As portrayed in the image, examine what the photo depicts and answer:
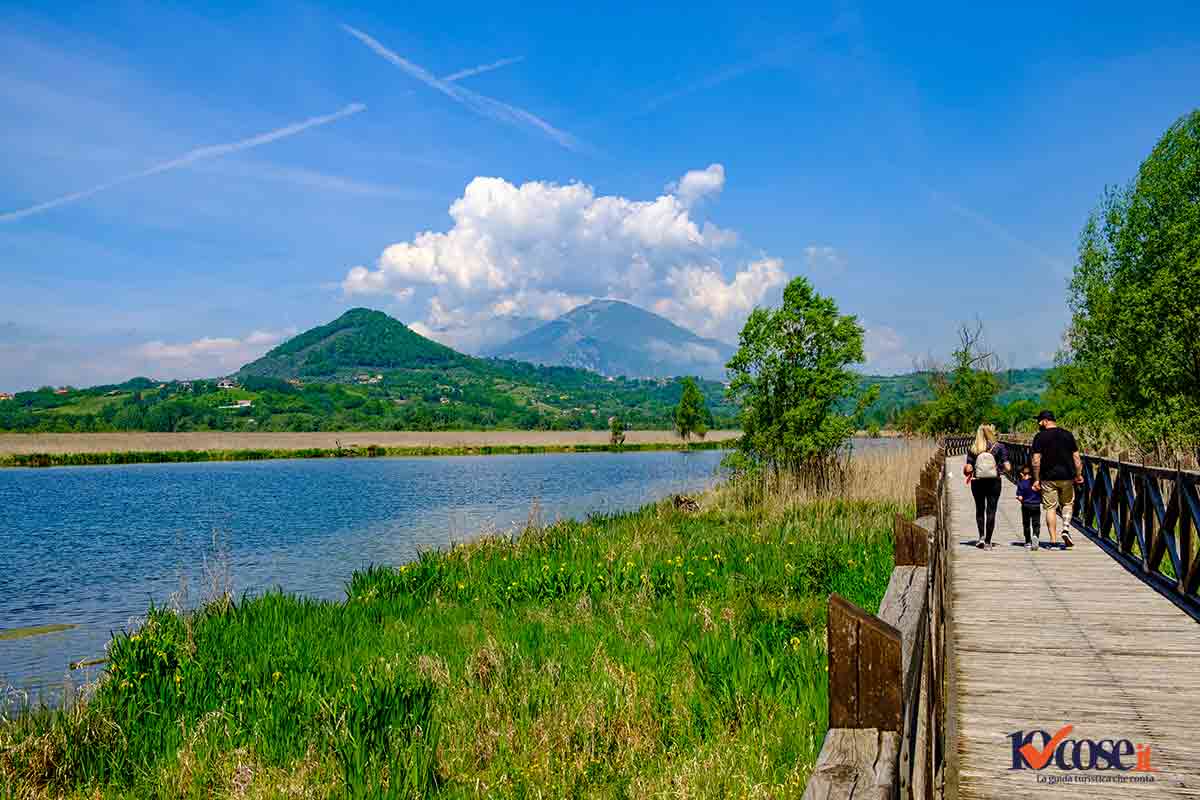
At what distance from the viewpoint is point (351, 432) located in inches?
4572

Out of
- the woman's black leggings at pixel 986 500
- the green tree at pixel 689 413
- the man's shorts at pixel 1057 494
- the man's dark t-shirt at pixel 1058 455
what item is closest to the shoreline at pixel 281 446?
the green tree at pixel 689 413

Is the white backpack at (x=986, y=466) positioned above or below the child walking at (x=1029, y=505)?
above

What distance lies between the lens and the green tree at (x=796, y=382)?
2134cm

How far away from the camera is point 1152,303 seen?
30859 millimetres

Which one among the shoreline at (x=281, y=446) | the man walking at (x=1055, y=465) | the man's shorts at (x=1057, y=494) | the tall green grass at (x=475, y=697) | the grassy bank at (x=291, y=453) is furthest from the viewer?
the shoreline at (x=281, y=446)

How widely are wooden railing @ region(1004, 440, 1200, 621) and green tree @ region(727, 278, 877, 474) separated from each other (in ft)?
24.5

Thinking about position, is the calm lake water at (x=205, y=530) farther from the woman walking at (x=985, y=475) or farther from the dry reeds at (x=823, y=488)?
the woman walking at (x=985, y=475)

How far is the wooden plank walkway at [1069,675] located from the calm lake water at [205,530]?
7.68 meters

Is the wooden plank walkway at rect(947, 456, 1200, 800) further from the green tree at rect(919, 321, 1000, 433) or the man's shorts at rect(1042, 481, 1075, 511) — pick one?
the green tree at rect(919, 321, 1000, 433)

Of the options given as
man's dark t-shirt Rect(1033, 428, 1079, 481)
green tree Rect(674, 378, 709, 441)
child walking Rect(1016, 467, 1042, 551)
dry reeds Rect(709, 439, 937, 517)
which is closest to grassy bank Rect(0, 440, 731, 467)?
green tree Rect(674, 378, 709, 441)

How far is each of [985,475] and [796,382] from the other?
31.9ft

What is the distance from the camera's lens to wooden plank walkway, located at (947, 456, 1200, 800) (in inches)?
168

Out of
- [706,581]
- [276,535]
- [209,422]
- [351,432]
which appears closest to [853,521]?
[706,581]

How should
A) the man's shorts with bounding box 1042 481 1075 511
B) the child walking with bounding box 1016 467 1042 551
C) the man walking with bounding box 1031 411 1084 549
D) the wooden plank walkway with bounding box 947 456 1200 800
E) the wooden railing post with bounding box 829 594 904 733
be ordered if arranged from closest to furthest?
the wooden railing post with bounding box 829 594 904 733, the wooden plank walkway with bounding box 947 456 1200 800, the man walking with bounding box 1031 411 1084 549, the man's shorts with bounding box 1042 481 1075 511, the child walking with bounding box 1016 467 1042 551
